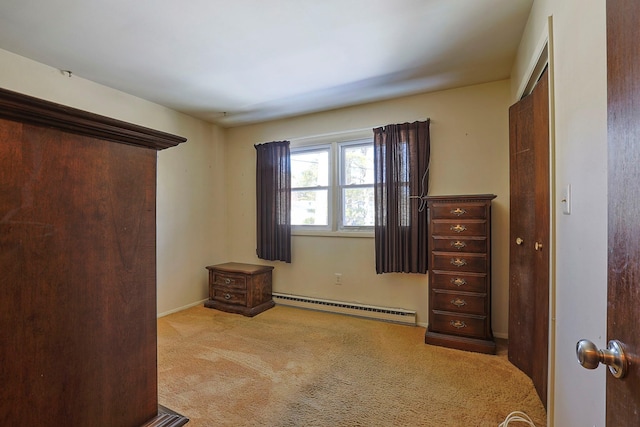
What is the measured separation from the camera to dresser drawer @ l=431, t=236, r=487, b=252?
8.27 feet

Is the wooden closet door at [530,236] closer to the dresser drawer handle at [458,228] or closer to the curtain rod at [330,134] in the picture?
the dresser drawer handle at [458,228]

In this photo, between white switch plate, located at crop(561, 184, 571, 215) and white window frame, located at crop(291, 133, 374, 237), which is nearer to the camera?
white switch plate, located at crop(561, 184, 571, 215)

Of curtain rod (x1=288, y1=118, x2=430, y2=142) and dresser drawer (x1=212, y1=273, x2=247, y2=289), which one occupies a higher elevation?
curtain rod (x1=288, y1=118, x2=430, y2=142)

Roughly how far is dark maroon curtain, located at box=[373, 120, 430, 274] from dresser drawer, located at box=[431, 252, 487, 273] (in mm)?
379

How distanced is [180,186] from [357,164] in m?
2.23

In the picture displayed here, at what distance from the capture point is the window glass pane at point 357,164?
3453 mm

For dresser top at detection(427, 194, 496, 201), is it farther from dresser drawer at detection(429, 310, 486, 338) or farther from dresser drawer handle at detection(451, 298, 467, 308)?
dresser drawer at detection(429, 310, 486, 338)

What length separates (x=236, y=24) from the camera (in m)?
1.98

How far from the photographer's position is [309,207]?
12.6 ft

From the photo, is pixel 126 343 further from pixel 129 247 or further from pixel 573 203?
pixel 573 203

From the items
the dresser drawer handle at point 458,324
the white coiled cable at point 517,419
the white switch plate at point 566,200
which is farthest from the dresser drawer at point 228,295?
the white switch plate at point 566,200

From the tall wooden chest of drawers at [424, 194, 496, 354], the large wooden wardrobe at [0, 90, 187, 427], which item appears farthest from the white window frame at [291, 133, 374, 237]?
the large wooden wardrobe at [0, 90, 187, 427]

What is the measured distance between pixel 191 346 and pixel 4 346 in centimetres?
196

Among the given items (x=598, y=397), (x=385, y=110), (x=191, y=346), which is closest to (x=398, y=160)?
(x=385, y=110)
